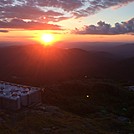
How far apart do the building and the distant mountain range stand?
4121 centimetres

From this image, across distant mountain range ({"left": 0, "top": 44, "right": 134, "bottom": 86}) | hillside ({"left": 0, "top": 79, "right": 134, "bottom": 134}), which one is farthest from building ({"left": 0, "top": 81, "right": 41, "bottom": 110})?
distant mountain range ({"left": 0, "top": 44, "right": 134, "bottom": 86})

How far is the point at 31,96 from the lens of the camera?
Answer: 79.6ft

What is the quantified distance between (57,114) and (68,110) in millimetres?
3200

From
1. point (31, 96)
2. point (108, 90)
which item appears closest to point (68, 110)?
point (31, 96)

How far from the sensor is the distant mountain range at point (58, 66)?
87662 mm

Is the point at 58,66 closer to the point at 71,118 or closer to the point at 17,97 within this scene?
the point at 71,118

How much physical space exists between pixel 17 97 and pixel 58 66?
94.5 metres

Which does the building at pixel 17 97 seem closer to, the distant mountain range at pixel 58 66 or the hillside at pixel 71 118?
the hillside at pixel 71 118

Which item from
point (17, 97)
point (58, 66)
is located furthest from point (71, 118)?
point (58, 66)

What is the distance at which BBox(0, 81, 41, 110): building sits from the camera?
22.7m

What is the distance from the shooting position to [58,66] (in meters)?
117

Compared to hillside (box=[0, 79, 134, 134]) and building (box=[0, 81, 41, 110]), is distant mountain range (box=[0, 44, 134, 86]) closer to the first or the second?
hillside (box=[0, 79, 134, 134])

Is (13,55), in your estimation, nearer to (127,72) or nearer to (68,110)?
(127,72)

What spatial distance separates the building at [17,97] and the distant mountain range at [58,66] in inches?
1623
